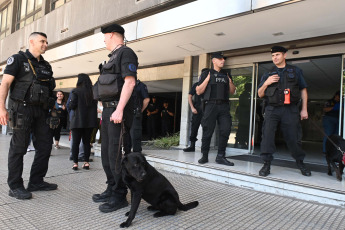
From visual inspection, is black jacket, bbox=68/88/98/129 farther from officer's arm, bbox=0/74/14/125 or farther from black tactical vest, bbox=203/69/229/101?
black tactical vest, bbox=203/69/229/101

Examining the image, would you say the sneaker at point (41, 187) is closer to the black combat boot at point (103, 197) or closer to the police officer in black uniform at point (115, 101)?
the black combat boot at point (103, 197)

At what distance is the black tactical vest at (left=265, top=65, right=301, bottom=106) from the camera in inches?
148

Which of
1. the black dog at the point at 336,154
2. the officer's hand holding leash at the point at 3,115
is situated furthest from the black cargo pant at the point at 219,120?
the officer's hand holding leash at the point at 3,115

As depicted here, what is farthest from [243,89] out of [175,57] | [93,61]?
[93,61]

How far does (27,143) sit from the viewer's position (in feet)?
10.4

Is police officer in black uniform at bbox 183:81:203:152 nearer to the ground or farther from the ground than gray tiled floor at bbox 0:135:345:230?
farther from the ground

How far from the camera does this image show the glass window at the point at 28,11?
12984 millimetres

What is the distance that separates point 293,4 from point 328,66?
3.94 meters

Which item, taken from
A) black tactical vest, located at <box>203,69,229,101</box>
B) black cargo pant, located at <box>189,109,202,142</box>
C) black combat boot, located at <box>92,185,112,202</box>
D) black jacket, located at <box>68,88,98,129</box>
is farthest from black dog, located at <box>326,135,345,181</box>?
black jacket, located at <box>68,88,98,129</box>

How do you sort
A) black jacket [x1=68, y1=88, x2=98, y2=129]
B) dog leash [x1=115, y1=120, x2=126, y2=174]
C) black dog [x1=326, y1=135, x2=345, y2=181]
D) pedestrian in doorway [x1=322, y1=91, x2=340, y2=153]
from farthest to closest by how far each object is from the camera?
1. pedestrian in doorway [x1=322, y1=91, x2=340, y2=153]
2. black jacket [x1=68, y1=88, x2=98, y2=129]
3. black dog [x1=326, y1=135, x2=345, y2=181]
4. dog leash [x1=115, y1=120, x2=126, y2=174]

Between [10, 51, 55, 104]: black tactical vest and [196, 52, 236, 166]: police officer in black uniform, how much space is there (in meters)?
2.49

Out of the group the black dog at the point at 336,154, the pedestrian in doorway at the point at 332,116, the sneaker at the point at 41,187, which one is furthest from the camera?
the pedestrian in doorway at the point at 332,116

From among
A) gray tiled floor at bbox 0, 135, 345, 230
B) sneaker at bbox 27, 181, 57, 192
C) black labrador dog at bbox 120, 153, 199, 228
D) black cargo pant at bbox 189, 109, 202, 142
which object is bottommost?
gray tiled floor at bbox 0, 135, 345, 230

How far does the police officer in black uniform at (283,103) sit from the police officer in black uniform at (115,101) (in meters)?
2.20
